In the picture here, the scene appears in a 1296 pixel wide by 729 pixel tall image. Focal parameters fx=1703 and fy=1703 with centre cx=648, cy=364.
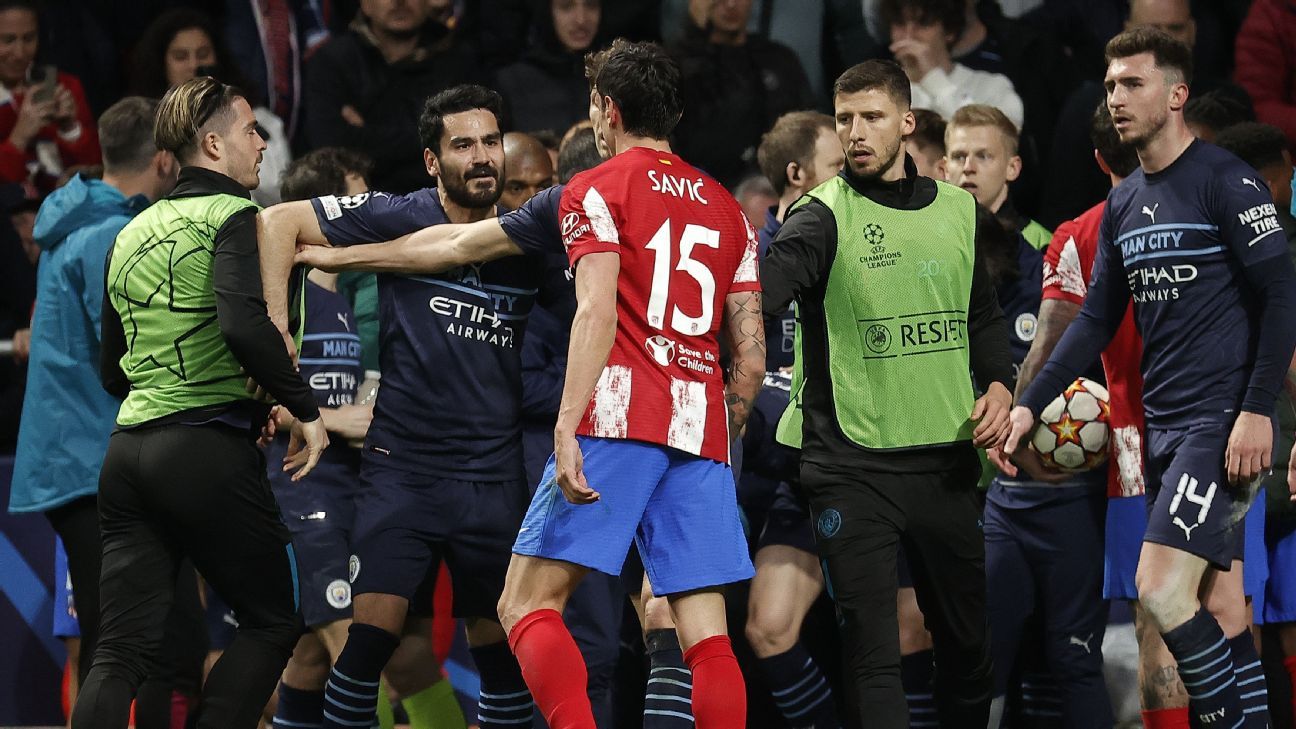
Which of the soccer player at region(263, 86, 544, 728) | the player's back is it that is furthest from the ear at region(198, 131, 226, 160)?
the player's back

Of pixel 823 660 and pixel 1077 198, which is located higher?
pixel 1077 198

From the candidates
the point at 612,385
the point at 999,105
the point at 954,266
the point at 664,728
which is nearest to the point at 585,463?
the point at 612,385

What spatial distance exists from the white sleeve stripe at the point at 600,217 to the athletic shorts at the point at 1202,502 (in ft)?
6.96

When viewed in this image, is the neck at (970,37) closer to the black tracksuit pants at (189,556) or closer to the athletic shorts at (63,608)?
the black tracksuit pants at (189,556)

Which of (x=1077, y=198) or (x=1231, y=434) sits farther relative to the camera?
(x=1077, y=198)

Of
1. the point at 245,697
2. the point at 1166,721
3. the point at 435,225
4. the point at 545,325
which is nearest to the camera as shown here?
the point at 245,697

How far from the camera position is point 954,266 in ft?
18.3

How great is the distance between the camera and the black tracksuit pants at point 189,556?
5223 millimetres

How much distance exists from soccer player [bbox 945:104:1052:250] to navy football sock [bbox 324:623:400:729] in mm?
3092

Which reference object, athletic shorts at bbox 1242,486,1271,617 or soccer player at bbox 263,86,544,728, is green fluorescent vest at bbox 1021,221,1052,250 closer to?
athletic shorts at bbox 1242,486,1271,617

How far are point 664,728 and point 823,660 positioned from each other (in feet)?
6.47

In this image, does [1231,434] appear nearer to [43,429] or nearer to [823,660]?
[823,660]

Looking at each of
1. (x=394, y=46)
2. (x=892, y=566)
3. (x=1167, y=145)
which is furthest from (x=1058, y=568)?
(x=394, y=46)

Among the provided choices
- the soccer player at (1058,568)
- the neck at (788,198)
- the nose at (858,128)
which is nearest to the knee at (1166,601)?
the soccer player at (1058,568)
